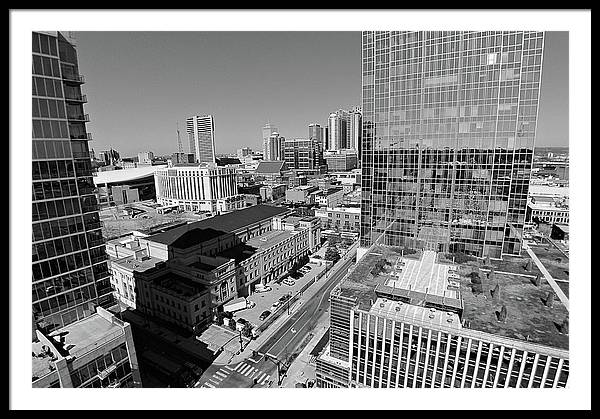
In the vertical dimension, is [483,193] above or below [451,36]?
below

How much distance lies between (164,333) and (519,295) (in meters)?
18.6

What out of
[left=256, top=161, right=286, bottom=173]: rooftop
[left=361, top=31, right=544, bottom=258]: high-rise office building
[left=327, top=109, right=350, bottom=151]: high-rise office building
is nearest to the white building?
[left=256, top=161, right=286, bottom=173]: rooftop

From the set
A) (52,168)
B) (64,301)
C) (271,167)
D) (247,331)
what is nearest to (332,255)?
(247,331)

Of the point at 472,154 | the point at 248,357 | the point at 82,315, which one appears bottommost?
the point at 248,357

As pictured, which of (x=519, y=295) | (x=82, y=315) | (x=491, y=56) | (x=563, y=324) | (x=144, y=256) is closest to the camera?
(x=563, y=324)

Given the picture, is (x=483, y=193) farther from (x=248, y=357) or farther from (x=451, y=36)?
(x=248, y=357)

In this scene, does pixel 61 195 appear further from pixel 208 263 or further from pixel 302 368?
pixel 302 368

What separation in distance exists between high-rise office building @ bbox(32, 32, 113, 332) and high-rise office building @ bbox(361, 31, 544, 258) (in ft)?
56.2

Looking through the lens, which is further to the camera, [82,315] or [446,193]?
[446,193]

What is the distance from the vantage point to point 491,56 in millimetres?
18250

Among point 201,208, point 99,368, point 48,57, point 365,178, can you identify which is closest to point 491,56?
point 365,178

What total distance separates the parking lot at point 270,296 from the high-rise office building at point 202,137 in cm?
7467

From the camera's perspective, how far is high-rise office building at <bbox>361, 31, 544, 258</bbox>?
59.7 feet

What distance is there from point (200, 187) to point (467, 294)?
147 ft
